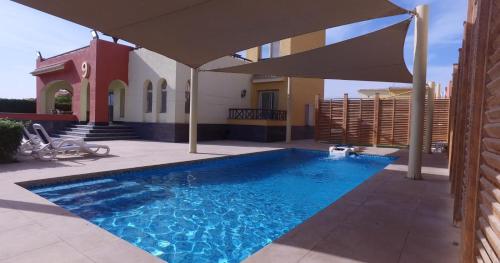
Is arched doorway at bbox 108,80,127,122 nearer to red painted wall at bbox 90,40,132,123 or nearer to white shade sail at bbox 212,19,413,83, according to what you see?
red painted wall at bbox 90,40,132,123

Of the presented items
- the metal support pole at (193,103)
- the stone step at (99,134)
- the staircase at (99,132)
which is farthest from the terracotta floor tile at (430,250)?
the stone step at (99,134)

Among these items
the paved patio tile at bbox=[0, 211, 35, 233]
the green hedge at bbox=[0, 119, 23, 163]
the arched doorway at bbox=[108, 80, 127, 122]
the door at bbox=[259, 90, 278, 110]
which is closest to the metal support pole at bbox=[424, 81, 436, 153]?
the door at bbox=[259, 90, 278, 110]

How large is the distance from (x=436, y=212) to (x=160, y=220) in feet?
13.4

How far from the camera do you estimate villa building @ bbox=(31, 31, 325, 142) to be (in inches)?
617

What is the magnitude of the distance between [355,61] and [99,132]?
12.8 meters

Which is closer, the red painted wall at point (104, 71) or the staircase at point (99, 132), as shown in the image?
the staircase at point (99, 132)

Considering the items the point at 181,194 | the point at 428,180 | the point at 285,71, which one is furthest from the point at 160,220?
the point at 285,71

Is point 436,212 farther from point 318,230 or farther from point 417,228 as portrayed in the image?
point 318,230

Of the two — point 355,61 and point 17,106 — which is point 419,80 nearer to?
point 355,61

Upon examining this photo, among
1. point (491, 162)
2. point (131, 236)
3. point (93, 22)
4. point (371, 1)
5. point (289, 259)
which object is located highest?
point (371, 1)

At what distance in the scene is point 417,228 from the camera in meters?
3.74

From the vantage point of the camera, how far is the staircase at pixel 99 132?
15047 mm

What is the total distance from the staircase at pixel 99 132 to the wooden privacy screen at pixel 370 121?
10.8 meters

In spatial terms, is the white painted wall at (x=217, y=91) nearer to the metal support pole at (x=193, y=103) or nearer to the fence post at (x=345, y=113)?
the metal support pole at (x=193, y=103)
